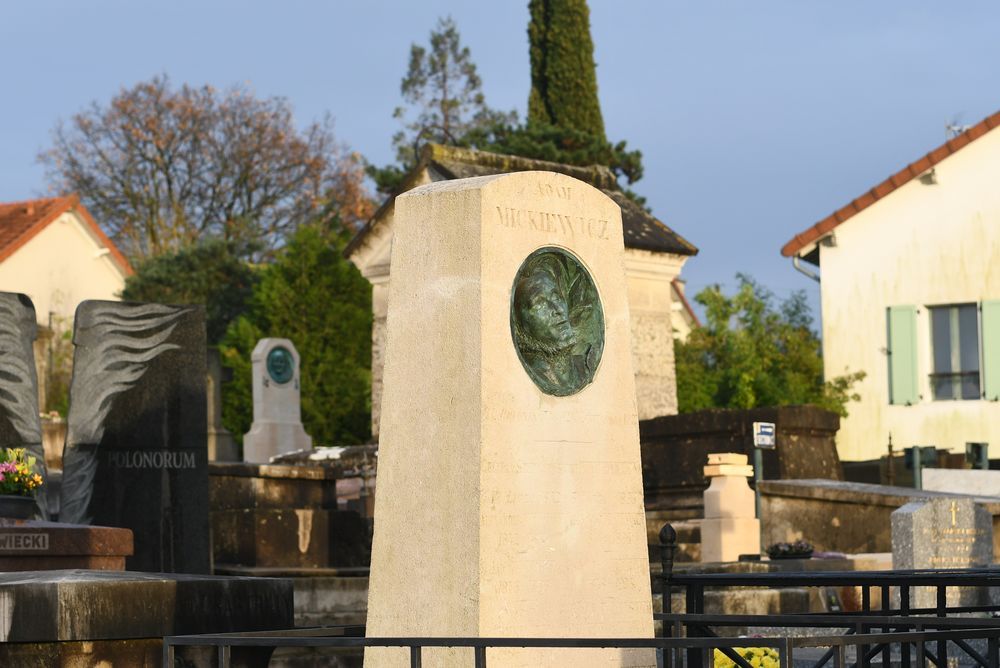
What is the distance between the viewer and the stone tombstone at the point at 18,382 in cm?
1334

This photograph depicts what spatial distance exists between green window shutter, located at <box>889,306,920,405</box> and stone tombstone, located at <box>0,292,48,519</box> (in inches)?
716

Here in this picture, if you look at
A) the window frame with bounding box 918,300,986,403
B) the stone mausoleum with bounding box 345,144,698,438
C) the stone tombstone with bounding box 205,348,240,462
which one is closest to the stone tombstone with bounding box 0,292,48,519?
the stone mausoleum with bounding box 345,144,698,438

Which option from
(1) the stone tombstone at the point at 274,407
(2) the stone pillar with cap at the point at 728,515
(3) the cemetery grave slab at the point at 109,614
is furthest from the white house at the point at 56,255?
(3) the cemetery grave slab at the point at 109,614

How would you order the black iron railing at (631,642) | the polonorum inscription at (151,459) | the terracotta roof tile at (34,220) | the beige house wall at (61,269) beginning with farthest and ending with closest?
the beige house wall at (61,269) → the terracotta roof tile at (34,220) → the polonorum inscription at (151,459) → the black iron railing at (631,642)

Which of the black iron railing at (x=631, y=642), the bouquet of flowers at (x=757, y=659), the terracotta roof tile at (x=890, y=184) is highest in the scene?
the terracotta roof tile at (x=890, y=184)

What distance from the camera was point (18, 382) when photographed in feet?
44.1

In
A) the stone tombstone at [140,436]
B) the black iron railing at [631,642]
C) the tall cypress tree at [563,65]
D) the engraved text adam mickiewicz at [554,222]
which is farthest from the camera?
the tall cypress tree at [563,65]

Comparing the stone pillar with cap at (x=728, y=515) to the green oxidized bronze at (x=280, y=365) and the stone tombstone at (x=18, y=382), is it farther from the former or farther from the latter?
the green oxidized bronze at (x=280, y=365)

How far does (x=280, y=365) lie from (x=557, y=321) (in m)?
22.7

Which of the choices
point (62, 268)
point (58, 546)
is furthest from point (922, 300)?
point (62, 268)

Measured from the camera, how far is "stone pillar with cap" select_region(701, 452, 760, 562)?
1766 centimetres

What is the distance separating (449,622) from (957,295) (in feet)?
76.8

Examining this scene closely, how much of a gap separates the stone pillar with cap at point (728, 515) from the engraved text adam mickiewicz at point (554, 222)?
10817 millimetres

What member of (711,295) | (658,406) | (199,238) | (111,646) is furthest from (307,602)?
(199,238)
